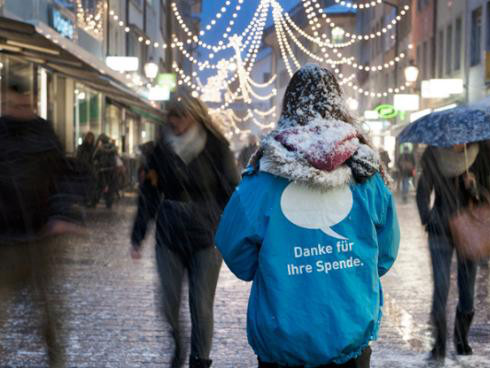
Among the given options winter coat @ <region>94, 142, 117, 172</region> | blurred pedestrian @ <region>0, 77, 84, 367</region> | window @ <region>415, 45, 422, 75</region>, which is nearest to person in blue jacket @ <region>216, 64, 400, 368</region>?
blurred pedestrian @ <region>0, 77, 84, 367</region>

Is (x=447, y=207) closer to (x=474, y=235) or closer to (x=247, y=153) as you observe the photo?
(x=474, y=235)

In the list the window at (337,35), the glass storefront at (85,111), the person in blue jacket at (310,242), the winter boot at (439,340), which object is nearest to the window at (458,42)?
the glass storefront at (85,111)

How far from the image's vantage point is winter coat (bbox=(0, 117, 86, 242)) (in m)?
5.42

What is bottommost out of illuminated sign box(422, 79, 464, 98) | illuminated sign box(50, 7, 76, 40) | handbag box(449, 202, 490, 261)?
handbag box(449, 202, 490, 261)

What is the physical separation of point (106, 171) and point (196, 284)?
19.3 metres

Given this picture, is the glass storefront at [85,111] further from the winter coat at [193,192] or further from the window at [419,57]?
the winter coat at [193,192]

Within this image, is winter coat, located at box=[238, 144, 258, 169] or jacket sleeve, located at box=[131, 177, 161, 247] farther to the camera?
winter coat, located at box=[238, 144, 258, 169]

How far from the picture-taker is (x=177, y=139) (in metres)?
6.12

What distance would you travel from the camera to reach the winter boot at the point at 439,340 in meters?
7.06

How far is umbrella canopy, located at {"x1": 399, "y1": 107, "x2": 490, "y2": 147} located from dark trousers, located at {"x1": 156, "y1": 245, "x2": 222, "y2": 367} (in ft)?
→ 6.09

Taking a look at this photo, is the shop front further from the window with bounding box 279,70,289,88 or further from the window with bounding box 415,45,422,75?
the window with bounding box 279,70,289,88

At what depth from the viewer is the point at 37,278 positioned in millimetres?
5547

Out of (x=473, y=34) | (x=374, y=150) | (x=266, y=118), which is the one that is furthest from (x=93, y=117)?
(x=266, y=118)

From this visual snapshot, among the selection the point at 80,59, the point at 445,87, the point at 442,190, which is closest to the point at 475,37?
the point at 445,87
